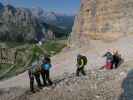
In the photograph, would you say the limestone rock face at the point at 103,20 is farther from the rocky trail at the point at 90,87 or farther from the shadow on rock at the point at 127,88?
the shadow on rock at the point at 127,88

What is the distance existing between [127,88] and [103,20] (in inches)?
652

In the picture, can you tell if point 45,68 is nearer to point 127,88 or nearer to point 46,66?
point 46,66

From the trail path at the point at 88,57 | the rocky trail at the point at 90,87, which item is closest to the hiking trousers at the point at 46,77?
the rocky trail at the point at 90,87

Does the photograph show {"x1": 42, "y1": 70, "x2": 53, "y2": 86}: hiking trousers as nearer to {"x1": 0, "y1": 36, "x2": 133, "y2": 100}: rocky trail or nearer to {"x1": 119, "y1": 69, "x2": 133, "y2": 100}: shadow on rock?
{"x1": 0, "y1": 36, "x2": 133, "y2": 100}: rocky trail

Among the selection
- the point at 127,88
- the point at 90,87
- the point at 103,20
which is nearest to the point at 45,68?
the point at 90,87

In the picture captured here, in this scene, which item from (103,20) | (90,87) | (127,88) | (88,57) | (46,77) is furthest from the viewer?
(103,20)

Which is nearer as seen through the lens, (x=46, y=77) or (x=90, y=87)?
(x=90, y=87)

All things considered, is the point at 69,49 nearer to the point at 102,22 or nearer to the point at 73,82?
the point at 102,22

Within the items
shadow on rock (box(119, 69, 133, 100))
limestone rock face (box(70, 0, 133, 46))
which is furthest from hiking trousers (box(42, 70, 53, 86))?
limestone rock face (box(70, 0, 133, 46))

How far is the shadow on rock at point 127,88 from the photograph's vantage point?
18406mm

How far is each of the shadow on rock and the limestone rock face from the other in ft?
38.6

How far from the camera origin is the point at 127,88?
63.8ft

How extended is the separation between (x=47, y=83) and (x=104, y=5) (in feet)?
48.3

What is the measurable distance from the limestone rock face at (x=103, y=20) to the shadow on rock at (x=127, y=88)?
11.8m
